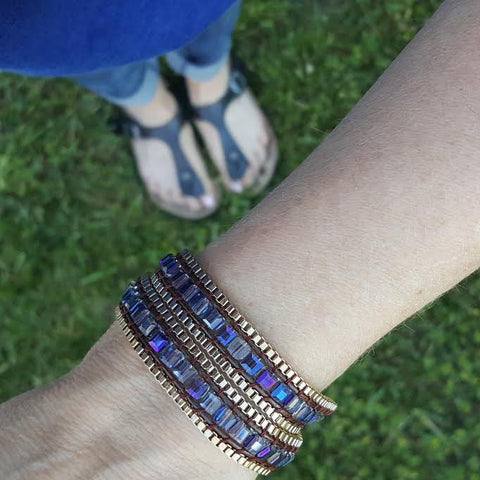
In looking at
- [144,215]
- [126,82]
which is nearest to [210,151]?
[144,215]

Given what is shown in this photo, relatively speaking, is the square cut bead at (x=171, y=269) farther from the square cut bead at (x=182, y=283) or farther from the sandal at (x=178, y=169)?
the sandal at (x=178, y=169)

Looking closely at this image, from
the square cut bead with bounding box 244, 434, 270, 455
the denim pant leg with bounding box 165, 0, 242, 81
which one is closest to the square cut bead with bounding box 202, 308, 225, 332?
the square cut bead with bounding box 244, 434, 270, 455

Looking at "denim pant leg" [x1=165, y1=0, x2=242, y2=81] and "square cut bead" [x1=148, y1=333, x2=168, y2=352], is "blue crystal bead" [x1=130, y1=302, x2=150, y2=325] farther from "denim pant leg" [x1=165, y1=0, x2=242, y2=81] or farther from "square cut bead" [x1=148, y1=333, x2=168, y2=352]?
"denim pant leg" [x1=165, y1=0, x2=242, y2=81]

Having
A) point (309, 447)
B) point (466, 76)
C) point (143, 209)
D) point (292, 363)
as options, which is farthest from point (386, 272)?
point (143, 209)

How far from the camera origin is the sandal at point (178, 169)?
280cm

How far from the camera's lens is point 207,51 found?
2.17 m

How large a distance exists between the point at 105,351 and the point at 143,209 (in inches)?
67.0

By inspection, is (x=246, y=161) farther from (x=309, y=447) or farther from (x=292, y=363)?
(x=292, y=363)

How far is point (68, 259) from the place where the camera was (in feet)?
9.38

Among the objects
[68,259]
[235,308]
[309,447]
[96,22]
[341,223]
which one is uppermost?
[96,22]

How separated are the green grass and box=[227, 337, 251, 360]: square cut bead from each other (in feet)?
5.36

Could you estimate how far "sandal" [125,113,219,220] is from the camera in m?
2.80

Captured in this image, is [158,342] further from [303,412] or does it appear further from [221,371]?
[303,412]

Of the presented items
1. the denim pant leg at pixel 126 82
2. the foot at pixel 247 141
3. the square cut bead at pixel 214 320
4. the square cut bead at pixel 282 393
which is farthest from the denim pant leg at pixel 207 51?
the square cut bead at pixel 282 393
